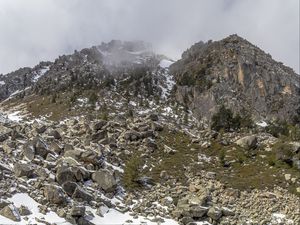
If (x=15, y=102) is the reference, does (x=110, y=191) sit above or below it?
below

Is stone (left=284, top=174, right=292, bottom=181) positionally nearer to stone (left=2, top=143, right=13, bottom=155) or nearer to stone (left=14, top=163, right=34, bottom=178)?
stone (left=14, top=163, right=34, bottom=178)

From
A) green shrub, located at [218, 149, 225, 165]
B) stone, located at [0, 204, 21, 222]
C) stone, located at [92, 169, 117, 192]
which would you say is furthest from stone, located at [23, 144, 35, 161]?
green shrub, located at [218, 149, 225, 165]

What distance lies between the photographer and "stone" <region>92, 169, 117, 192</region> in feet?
122

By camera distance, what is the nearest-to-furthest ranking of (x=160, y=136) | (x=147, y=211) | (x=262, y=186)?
(x=147, y=211) < (x=262, y=186) < (x=160, y=136)

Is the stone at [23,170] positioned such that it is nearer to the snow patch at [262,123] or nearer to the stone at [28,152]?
the stone at [28,152]

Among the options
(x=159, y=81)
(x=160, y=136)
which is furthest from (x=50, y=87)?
(x=160, y=136)

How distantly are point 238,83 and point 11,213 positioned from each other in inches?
2952

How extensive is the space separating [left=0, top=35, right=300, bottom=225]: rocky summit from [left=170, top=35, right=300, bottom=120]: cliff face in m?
0.32

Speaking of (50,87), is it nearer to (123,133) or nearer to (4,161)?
(123,133)

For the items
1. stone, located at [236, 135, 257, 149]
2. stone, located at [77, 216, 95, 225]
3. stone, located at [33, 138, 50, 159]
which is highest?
stone, located at [236, 135, 257, 149]

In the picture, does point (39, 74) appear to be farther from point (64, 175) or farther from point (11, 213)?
point (11, 213)

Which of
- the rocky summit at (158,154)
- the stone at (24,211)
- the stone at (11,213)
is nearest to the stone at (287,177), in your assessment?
the rocky summit at (158,154)

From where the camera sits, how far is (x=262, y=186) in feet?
138

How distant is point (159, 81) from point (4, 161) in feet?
229
